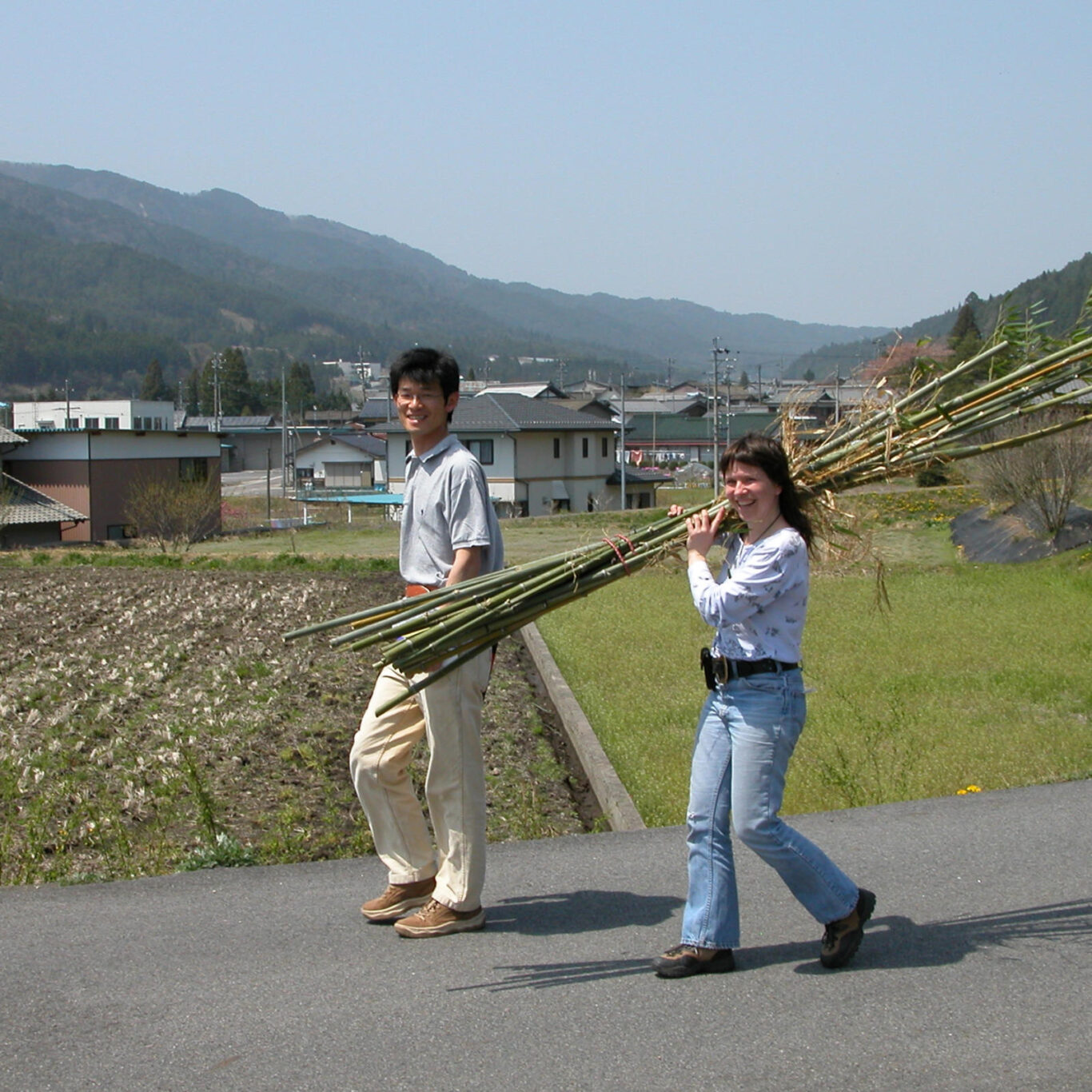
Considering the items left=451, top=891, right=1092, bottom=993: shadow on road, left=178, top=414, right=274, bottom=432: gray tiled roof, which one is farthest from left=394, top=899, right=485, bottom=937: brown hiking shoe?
left=178, top=414, right=274, bottom=432: gray tiled roof

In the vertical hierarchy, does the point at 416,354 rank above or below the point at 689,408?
below

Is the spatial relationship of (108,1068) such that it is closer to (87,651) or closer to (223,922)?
(223,922)

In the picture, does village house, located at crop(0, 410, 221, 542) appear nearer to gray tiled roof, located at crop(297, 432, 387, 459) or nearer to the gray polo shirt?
gray tiled roof, located at crop(297, 432, 387, 459)

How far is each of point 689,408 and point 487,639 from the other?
101 m

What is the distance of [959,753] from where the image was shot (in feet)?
24.6

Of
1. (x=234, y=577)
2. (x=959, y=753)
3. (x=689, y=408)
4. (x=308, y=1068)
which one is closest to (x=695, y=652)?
(x=959, y=753)

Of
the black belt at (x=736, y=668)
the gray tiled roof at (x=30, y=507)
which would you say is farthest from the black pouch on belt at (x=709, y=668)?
the gray tiled roof at (x=30, y=507)

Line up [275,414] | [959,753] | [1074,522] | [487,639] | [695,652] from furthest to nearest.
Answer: [275,414]
[1074,522]
[695,652]
[959,753]
[487,639]

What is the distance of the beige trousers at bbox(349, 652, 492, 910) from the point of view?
4.32 metres

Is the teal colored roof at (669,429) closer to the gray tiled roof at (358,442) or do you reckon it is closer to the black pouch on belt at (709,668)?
the gray tiled roof at (358,442)

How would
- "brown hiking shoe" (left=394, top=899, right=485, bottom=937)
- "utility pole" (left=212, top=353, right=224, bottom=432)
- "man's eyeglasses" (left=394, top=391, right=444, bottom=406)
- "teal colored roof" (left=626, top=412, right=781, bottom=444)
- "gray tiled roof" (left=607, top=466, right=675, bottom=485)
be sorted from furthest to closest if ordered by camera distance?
"teal colored roof" (left=626, top=412, right=781, bottom=444)
"utility pole" (left=212, top=353, right=224, bottom=432)
"gray tiled roof" (left=607, top=466, right=675, bottom=485)
"man's eyeglasses" (left=394, top=391, right=444, bottom=406)
"brown hiking shoe" (left=394, top=899, right=485, bottom=937)

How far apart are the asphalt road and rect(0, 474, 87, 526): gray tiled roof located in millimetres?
37209

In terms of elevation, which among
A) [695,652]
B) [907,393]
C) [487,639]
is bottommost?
[695,652]

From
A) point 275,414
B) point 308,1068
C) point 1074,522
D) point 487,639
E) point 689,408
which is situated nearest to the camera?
point 308,1068
